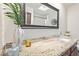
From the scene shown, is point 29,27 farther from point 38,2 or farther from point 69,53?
point 69,53

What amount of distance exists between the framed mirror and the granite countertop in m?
0.19

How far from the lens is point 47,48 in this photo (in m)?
1.43

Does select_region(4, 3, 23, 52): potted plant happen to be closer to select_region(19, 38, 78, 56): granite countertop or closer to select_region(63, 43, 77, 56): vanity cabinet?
select_region(19, 38, 78, 56): granite countertop

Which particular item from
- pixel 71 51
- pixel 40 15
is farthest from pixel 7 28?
pixel 71 51

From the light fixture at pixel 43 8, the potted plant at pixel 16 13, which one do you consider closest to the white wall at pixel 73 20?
the light fixture at pixel 43 8

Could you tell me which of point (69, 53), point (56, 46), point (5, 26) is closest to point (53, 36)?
point (56, 46)

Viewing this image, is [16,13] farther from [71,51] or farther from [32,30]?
[71,51]

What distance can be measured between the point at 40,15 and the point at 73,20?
0.36 meters

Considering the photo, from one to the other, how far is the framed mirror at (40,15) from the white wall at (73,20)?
0.14 metres

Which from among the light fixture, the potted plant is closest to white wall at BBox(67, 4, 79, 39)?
the light fixture

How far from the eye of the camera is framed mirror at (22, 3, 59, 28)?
1478 mm

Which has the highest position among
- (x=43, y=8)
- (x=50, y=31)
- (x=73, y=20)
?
(x=43, y=8)

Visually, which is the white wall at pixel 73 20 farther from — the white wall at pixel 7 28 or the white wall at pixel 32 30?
the white wall at pixel 7 28

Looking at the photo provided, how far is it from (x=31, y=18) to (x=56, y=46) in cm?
41
